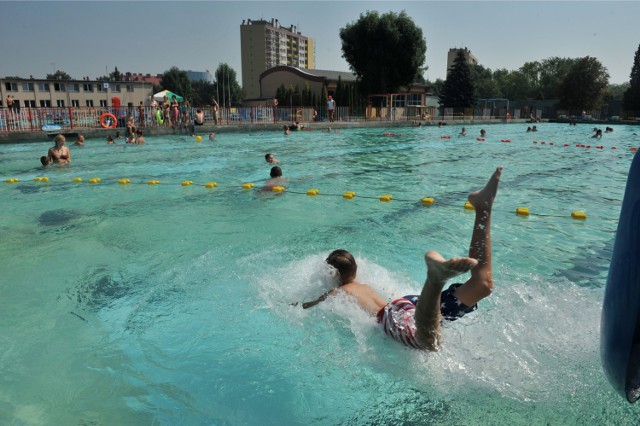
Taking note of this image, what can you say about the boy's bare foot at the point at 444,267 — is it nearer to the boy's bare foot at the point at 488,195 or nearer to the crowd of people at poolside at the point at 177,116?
the boy's bare foot at the point at 488,195

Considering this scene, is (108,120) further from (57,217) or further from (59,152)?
(57,217)

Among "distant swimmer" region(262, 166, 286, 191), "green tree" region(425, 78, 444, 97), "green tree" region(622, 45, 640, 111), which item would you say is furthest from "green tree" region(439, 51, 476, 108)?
"distant swimmer" region(262, 166, 286, 191)

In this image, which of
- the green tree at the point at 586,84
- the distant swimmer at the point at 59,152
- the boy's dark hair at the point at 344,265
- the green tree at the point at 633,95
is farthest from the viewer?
the green tree at the point at 586,84

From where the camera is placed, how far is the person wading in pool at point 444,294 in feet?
7.78

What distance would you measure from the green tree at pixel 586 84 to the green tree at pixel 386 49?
23.8 m

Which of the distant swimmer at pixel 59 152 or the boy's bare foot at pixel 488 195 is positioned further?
the distant swimmer at pixel 59 152

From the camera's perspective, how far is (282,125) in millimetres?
26938

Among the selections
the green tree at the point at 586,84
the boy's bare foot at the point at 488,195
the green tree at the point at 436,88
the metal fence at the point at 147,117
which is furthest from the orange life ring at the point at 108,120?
the green tree at the point at 586,84

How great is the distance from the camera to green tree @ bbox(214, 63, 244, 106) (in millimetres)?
85750

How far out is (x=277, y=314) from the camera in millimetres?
4227

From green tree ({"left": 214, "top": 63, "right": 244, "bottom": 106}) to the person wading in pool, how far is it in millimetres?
85458

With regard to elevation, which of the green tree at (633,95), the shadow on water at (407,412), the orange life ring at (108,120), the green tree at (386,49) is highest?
the green tree at (386,49)

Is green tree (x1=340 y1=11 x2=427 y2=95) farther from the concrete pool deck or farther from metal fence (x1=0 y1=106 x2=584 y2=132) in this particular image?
the concrete pool deck

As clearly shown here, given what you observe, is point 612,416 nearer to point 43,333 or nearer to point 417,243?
point 417,243
